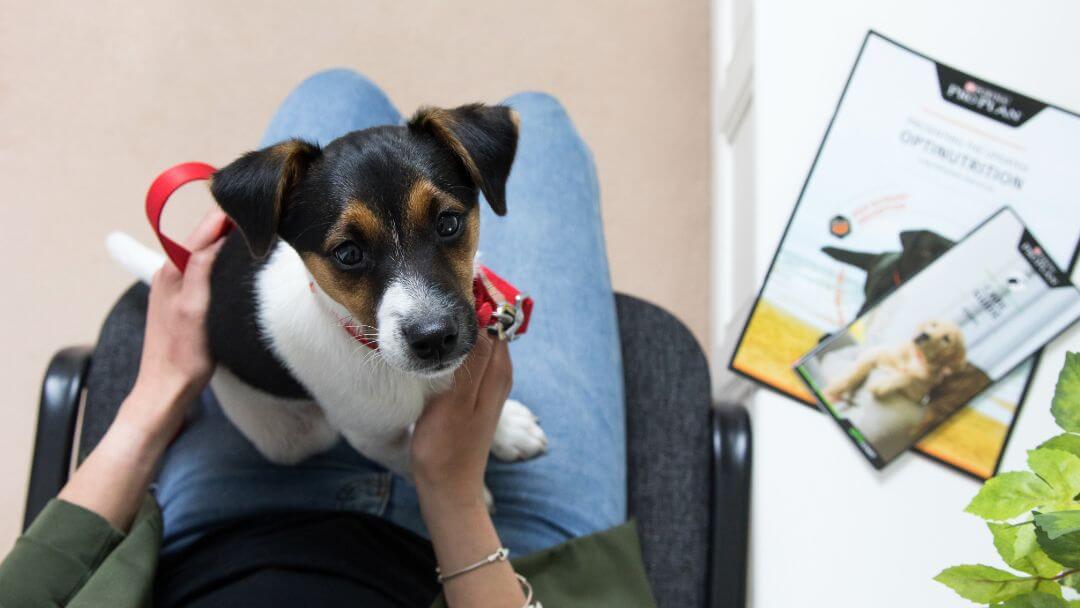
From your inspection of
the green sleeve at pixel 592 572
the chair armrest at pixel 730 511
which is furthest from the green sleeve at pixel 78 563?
the chair armrest at pixel 730 511

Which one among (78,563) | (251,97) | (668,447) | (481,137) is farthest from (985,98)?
(251,97)

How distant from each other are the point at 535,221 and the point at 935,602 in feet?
2.77

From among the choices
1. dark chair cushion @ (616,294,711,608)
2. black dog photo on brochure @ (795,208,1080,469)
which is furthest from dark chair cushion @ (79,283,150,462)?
black dog photo on brochure @ (795,208,1080,469)

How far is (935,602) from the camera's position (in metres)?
1.15

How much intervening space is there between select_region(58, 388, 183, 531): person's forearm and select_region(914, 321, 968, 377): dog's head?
111 centimetres

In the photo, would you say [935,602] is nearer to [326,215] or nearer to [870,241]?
[870,241]

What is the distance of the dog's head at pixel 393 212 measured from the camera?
38.3 inches

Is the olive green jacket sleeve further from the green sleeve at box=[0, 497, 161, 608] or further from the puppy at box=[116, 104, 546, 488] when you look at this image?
the puppy at box=[116, 104, 546, 488]

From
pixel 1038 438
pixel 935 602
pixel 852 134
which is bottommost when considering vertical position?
pixel 935 602

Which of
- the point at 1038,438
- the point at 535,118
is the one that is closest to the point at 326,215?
the point at 535,118

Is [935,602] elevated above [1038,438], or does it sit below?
below

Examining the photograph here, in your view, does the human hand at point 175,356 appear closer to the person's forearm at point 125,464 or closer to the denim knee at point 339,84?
the person's forearm at point 125,464

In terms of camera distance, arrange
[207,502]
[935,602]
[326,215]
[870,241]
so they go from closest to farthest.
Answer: [326,215] → [935,602] → [207,502] → [870,241]

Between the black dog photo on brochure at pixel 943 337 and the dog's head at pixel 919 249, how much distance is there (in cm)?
1
